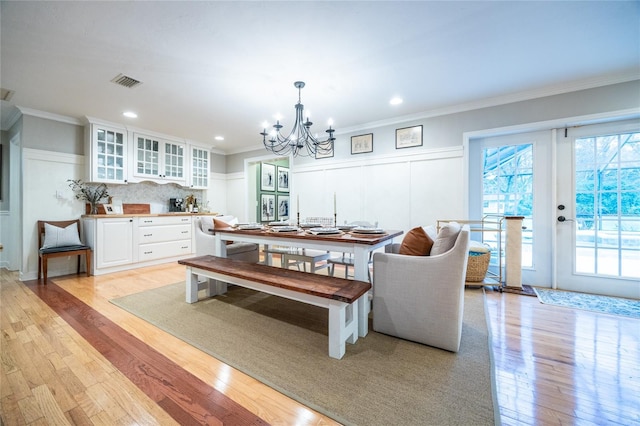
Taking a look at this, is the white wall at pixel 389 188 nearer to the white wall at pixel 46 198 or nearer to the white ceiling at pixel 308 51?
the white ceiling at pixel 308 51

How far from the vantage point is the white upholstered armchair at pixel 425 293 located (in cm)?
176

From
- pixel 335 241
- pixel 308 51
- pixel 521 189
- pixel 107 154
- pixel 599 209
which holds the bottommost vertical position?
pixel 335 241

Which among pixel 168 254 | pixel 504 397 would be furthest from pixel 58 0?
pixel 168 254

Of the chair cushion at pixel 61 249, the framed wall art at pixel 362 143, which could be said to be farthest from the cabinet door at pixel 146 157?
the framed wall art at pixel 362 143

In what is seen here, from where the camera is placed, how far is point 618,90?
108 inches

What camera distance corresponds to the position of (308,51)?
2.24 metres

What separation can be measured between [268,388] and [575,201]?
3944 millimetres

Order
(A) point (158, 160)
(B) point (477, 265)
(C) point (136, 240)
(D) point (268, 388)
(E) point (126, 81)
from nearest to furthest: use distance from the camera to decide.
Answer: (D) point (268, 388) → (E) point (126, 81) → (B) point (477, 265) → (C) point (136, 240) → (A) point (158, 160)

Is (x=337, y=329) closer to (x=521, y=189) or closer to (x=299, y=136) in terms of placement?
(x=299, y=136)

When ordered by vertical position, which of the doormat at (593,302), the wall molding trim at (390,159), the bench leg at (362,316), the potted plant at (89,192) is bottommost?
the doormat at (593,302)

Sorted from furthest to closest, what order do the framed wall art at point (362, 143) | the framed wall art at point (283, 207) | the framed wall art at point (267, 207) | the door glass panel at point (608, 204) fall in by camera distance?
the framed wall art at point (283, 207)
the framed wall art at point (267, 207)
the framed wall art at point (362, 143)
the door glass panel at point (608, 204)

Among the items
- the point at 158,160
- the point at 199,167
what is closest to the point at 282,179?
the point at 199,167

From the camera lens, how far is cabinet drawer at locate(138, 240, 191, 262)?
4.43m

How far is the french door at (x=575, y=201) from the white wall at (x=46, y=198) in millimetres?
6375
